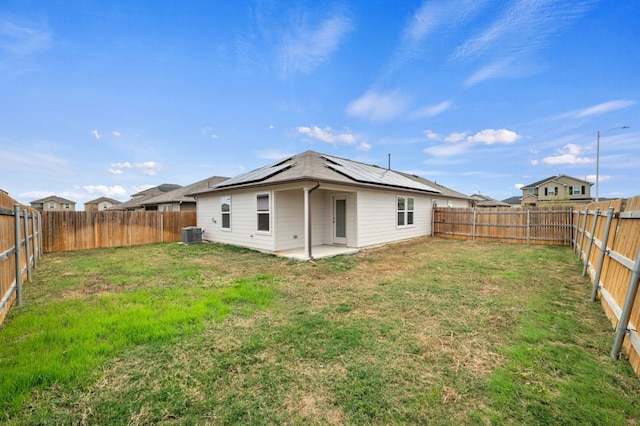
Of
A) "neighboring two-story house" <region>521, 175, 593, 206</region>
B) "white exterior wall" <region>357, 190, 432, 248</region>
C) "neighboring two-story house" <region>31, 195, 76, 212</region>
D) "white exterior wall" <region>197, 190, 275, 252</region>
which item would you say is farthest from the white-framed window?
"neighboring two-story house" <region>31, 195, 76, 212</region>

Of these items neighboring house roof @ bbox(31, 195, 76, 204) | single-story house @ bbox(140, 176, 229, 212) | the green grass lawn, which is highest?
neighboring house roof @ bbox(31, 195, 76, 204)

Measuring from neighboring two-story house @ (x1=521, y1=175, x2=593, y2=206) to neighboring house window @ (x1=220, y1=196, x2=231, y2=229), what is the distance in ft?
120

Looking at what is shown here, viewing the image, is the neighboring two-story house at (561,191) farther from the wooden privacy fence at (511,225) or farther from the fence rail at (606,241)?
the fence rail at (606,241)

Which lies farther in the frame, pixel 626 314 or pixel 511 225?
pixel 511 225

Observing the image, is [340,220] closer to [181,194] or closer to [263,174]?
[263,174]

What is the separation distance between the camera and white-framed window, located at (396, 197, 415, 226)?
12.4 meters

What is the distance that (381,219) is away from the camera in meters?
11.2

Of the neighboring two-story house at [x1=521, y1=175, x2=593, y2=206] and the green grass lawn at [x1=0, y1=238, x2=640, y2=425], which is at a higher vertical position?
the neighboring two-story house at [x1=521, y1=175, x2=593, y2=206]

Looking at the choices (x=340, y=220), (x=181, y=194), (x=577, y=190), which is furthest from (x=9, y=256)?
(x=577, y=190)

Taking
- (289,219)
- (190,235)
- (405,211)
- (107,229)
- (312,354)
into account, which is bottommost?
(312,354)

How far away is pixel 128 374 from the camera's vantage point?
2.49 m

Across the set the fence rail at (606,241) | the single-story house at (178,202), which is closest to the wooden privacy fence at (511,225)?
the fence rail at (606,241)

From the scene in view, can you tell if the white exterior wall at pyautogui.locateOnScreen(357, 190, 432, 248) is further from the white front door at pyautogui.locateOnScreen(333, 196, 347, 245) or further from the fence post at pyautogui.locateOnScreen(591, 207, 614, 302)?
the fence post at pyautogui.locateOnScreen(591, 207, 614, 302)

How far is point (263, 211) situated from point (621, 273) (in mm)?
8779
